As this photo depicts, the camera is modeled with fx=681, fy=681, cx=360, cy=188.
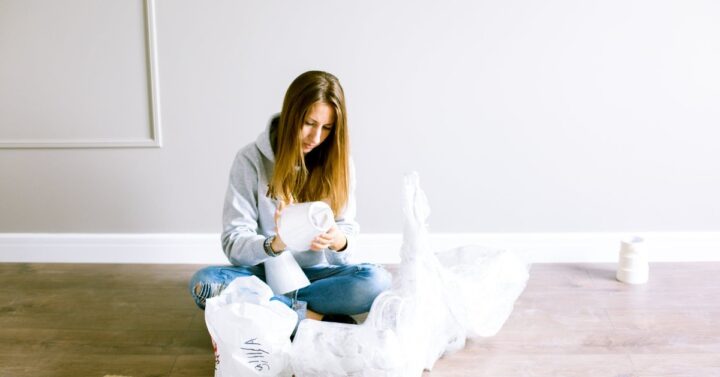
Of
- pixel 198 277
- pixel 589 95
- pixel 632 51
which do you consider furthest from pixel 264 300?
pixel 632 51

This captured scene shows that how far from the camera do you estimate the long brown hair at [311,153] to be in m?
1.52

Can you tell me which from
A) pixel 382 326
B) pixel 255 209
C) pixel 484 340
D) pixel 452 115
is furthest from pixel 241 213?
pixel 452 115

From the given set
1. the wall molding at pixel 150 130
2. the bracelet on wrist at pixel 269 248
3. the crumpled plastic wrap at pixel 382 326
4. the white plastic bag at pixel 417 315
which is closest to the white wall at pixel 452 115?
the wall molding at pixel 150 130

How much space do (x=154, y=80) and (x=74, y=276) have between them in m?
0.68

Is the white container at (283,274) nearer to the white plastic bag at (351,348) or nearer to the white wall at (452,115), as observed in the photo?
the white plastic bag at (351,348)

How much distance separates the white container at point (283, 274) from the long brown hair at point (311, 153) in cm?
15

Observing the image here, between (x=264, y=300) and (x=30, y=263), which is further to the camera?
(x=30, y=263)

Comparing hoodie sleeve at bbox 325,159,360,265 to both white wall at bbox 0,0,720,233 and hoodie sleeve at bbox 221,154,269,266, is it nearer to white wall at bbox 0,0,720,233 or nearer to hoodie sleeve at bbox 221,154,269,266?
hoodie sleeve at bbox 221,154,269,266

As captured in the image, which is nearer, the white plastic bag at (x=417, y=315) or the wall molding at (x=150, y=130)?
the white plastic bag at (x=417, y=315)

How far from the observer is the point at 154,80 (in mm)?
2174

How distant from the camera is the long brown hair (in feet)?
4.98

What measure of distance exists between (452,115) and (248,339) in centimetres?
111

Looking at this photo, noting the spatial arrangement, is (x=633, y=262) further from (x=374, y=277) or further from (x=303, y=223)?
(x=303, y=223)

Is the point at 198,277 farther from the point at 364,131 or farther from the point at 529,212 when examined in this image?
the point at 529,212
